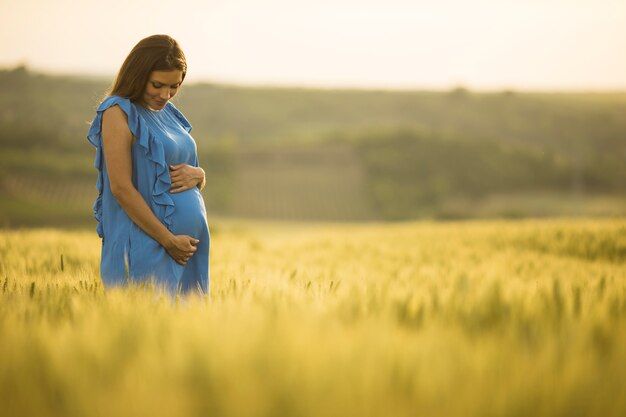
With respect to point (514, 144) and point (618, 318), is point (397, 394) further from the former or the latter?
point (514, 144)

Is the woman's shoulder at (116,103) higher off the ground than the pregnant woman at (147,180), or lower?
higher

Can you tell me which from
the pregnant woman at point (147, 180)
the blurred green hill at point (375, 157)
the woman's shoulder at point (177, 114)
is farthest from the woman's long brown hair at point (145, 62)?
the blurred green hill at point (375, 157)

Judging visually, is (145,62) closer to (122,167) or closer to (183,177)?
(122,167)

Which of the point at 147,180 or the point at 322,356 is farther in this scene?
the point at 147,180

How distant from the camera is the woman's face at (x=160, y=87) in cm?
292

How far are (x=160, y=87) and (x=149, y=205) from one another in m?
0.62

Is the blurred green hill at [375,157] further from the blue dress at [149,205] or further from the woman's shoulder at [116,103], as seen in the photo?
the woman's shoulder at [116,103]

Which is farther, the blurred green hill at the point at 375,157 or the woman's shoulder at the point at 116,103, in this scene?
the blurred green hill at the point at 375,157

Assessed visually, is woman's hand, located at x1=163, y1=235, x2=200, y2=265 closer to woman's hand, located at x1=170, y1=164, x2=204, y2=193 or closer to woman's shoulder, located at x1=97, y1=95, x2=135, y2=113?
woman's hand, located at x1=170, y1=164, x2=204, y2=193

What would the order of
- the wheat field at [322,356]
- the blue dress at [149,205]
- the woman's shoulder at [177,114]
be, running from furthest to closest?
1. the woman's shoulder at [177,114]
2. the blue dress at [149,205]
3. the wheat field at [322,356]

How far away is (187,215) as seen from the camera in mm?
3152

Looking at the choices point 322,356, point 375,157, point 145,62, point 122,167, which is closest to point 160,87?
point 145,62

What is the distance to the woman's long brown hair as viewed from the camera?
113 inches

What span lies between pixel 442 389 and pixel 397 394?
0.10m
